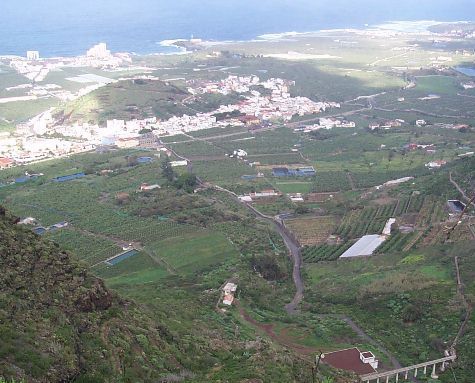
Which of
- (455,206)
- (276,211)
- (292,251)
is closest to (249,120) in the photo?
(276,211)

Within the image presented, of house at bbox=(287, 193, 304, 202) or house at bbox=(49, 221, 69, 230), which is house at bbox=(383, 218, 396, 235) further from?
house at bbox=(49, 221, 69, 230)

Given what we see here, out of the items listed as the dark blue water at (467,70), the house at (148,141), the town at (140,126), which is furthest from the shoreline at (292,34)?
the house at (148,141)

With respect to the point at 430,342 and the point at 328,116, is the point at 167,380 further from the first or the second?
the point at 328,116

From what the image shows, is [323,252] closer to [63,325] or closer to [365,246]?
[365,246]

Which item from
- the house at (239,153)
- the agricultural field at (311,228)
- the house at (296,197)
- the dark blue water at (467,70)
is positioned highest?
the dark blue water at (467,70)

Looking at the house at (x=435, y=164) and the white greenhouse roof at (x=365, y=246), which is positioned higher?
the white greenhouse roof at (x=365, y=246)

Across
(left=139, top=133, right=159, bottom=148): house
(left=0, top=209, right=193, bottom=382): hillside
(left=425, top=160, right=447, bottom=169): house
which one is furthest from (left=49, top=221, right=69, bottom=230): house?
(left=425, top=160, right=447, bottom=169): house

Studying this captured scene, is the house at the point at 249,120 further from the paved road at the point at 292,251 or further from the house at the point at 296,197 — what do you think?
the house at the point at 296,197

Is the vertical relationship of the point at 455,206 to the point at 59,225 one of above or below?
above
